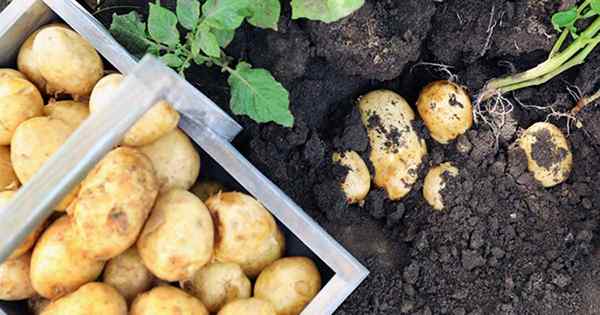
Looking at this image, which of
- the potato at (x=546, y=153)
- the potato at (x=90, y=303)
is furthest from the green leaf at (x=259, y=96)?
the potato at (x=546, y=153)

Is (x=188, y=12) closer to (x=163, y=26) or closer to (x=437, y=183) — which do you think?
(x=163, y=26)

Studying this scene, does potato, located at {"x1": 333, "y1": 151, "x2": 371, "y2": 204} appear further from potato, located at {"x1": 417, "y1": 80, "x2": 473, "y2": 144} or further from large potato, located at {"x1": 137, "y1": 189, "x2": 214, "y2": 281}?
large potato, located at {"x1": 137, "y1": 189, "x2": 214, "y2": 281}

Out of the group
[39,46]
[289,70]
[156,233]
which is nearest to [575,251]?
[289,70]

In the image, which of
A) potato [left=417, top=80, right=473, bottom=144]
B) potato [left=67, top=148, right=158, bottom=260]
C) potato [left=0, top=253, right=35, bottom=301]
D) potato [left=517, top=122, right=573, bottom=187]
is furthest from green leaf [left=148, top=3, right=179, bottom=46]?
potato [left=517, top=122, right=573, bottom=187]

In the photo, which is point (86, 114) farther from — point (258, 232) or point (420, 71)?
point (420, 71)

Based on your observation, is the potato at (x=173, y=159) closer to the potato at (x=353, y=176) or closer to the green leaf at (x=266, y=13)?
the green leaf at (x=266, y=13)

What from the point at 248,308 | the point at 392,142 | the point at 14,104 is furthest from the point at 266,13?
the point at 248,308

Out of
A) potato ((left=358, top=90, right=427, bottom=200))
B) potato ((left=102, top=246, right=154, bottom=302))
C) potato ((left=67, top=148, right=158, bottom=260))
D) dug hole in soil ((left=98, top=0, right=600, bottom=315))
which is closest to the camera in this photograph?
potato ((left=67, top=148, right=158, bottom=260))
